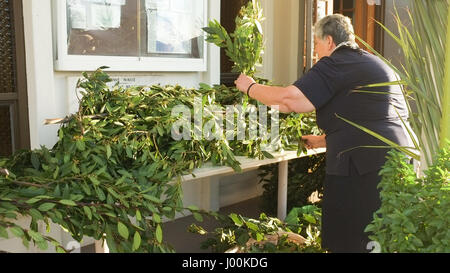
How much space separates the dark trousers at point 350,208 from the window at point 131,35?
1.89 m

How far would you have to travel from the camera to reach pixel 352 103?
8.91ft

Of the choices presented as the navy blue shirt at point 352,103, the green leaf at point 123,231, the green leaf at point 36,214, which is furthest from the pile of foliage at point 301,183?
the green leaf at point 36,214

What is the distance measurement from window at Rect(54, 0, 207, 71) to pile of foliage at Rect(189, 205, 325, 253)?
144 cm

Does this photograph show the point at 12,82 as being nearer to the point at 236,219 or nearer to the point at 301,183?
the point at 236,219

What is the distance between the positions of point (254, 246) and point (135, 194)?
1.01m

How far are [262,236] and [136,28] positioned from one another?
2.01m

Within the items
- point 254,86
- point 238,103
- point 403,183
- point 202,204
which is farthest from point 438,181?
point 202,204

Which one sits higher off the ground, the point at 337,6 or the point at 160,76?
the point at 337,6

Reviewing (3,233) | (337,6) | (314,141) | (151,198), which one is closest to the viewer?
(3,233)

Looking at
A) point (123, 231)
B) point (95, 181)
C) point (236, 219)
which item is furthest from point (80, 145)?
point (236, 219)

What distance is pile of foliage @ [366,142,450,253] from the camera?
1336 mm

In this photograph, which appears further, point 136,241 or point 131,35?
point 131,35

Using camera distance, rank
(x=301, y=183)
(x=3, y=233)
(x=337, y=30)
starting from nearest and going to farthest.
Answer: (x=3, y=233) < (x=337, y=30) < (x=301, y=183)

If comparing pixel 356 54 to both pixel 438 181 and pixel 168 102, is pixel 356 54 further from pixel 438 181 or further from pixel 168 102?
pixel 438 181
